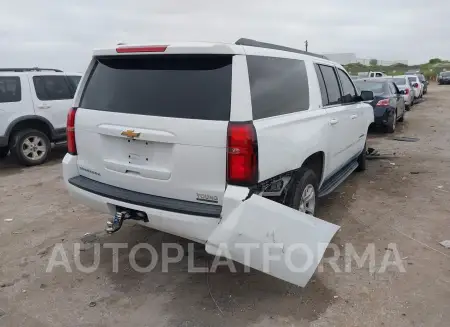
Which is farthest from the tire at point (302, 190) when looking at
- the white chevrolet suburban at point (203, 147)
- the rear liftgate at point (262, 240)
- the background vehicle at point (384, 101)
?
the background vehicle at point (384, 101)

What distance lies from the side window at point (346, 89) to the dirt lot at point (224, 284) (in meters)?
1.42

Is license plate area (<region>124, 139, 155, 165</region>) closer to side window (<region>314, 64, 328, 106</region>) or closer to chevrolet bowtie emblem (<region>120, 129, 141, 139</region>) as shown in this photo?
chevrolet bowtie emblem (<region>120, 129, 141, 139</region>)

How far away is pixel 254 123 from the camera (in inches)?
121

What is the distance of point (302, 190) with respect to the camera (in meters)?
3.88

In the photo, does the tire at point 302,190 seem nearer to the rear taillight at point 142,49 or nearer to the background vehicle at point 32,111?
the rear taillight at point 142,49

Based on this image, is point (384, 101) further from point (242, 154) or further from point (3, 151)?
point (3, 151)

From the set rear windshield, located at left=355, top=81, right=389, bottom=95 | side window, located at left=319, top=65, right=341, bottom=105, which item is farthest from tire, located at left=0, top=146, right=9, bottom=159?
rear windshield, located at left=355, top=81, right=389, bottom=95

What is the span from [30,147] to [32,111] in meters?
0.75

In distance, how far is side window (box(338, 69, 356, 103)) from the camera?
18.0ft

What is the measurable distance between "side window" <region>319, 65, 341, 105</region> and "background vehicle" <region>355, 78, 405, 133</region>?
608cm

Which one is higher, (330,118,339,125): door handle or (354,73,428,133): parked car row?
(330,118,339,125): door handle

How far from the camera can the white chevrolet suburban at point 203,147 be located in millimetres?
3033

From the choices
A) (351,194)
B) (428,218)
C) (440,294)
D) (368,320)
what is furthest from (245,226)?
(351,194)

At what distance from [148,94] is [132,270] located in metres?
1.71
